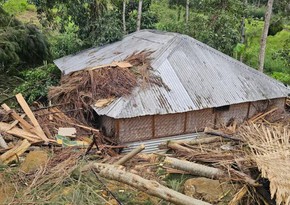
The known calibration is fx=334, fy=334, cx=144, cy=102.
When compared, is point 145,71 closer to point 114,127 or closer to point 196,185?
point 114,127

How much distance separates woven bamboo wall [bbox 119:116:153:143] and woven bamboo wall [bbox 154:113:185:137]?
0.72 ft

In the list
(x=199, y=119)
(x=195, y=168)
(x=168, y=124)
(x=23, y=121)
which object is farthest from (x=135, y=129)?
(x=195, y=168)

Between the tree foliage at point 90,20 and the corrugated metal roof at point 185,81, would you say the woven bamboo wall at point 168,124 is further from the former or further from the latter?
the tree foliage at point 90,20

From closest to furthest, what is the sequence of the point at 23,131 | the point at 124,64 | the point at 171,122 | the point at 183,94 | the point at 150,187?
the point at 150,187
the point at 23,131
the point at 171,122
the point at 183,94
the point at 124,64

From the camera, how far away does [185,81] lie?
11008mm

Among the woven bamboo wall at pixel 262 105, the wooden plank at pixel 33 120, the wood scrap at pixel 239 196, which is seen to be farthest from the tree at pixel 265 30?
the wood scrap at pixel 239 196

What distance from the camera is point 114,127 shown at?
32.2ft

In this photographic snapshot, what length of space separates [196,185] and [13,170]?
3749 mm

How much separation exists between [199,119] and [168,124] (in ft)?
3.78

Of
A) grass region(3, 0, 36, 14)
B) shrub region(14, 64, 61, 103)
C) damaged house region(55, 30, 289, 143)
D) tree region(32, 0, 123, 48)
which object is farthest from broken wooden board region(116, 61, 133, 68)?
grass region(3, 0, 36, 14)

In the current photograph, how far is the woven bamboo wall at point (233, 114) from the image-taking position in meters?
11.3

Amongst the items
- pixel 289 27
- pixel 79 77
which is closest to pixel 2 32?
pixel 79 77

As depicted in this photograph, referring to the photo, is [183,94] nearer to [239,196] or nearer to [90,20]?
[239,196]

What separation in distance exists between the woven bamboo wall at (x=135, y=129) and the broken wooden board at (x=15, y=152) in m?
2.63
